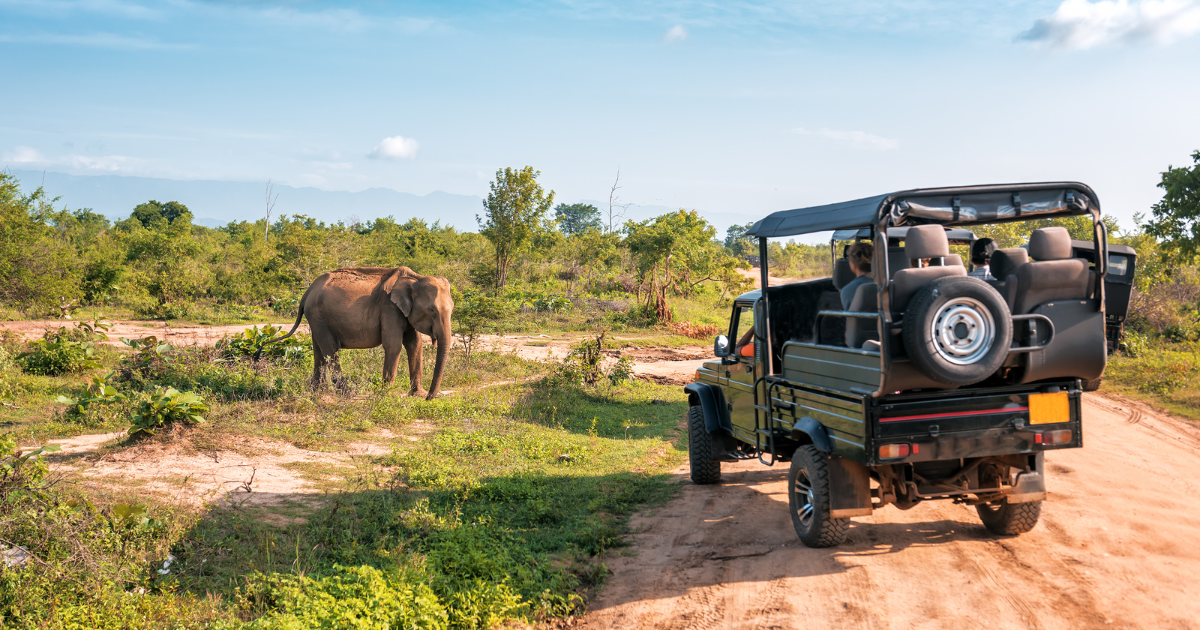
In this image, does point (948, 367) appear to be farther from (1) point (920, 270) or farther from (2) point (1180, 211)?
(2) point (1180, 211)

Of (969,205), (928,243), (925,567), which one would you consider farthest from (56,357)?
(969,205)

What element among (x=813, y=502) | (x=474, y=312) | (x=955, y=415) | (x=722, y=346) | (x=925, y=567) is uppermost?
(x=474, y=312)

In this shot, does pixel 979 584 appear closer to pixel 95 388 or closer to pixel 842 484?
pixel 842 484

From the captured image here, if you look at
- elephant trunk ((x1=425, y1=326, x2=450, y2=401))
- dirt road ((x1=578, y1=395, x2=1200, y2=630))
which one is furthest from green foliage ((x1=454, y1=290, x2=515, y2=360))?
dirt road ((x1=578, y1=395, x2=1200, y2=630))

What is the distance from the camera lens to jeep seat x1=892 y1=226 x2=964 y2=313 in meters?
5.17

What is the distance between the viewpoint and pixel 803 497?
6328 millimetres

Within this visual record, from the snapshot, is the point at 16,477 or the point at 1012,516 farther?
the point at 1012,516

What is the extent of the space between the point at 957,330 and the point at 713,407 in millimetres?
3654

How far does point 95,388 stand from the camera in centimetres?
1123

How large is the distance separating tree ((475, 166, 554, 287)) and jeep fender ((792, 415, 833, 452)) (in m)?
22.4

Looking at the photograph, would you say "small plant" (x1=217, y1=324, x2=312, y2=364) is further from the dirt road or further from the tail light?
the tail light

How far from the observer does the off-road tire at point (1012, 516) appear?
6.18m

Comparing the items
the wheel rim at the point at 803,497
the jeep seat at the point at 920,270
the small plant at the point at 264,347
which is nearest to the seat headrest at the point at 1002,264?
the jeep seat at the point at 920,270

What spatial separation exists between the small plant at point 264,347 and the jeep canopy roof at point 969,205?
11118mm
